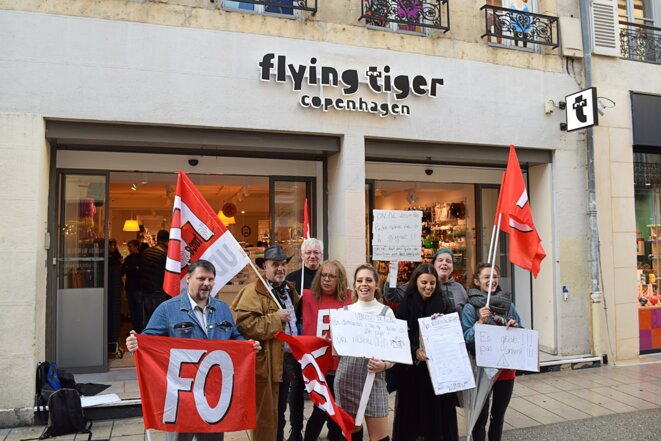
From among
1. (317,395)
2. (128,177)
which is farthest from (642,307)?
(128,177)

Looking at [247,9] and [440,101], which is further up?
[247,9]

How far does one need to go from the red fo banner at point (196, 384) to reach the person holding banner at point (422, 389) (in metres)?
1.38

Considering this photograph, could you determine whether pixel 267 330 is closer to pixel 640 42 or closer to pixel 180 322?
pixel 180 322

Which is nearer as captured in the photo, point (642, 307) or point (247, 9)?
point (247, 9)

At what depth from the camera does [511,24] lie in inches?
347

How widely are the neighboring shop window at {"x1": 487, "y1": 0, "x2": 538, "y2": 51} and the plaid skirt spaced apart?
6.43 m

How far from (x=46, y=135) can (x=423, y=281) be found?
4979 millimetres

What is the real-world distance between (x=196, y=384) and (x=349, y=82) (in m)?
4.92

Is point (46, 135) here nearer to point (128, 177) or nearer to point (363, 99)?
point (128, 177)

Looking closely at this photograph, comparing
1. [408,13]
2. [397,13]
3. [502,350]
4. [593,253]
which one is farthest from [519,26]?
[502,350]

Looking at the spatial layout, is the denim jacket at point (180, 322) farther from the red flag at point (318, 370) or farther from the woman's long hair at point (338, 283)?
the woman's long hair at point (338, 283)

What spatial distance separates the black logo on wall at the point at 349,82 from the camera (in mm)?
7215

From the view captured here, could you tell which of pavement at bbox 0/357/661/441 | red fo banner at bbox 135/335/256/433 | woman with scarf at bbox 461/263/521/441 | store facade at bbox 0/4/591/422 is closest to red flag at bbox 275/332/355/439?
red fo banner at bbox 135/335/256/433

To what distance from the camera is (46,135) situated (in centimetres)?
646
